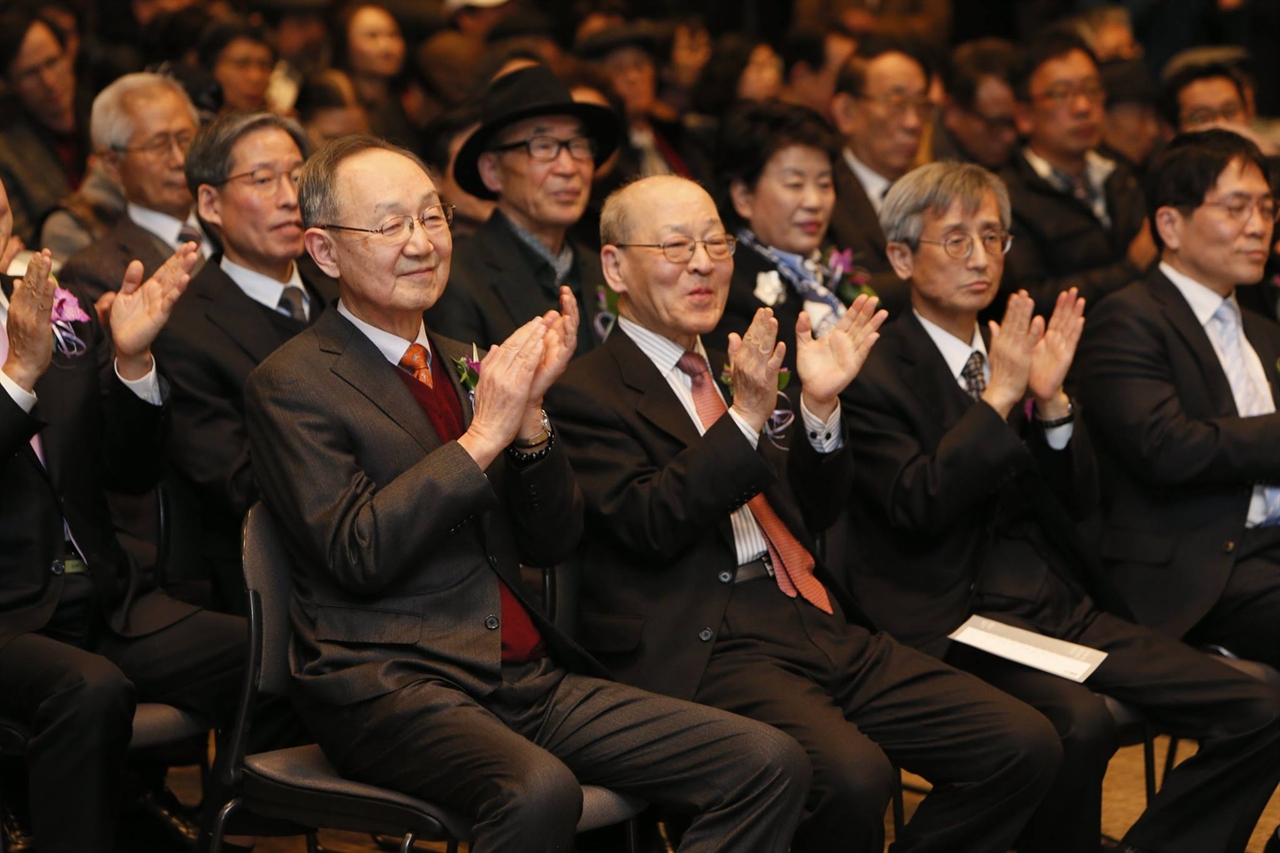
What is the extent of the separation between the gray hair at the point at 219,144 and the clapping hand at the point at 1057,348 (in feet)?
6.76

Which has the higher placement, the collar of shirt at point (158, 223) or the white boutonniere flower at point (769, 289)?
the white boutonniere flower at point (769, 289)

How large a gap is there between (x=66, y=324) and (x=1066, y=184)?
13.2ft

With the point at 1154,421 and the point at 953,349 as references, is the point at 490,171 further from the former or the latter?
the point at 1154,421

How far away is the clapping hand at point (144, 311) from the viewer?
→ 3350 mm

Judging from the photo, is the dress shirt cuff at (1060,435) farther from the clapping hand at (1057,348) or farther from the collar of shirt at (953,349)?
the collar of shirt at (953,349)

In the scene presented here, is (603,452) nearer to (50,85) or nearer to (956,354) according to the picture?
(956,354)

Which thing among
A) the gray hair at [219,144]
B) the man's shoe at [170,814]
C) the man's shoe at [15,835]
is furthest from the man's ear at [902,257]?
the man's shoe at [15,835]

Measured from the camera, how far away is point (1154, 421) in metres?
3.93

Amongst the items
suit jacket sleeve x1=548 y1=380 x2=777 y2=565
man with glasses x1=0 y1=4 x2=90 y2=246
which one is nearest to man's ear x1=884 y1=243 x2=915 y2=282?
suit jacket sleeve x1=548 y1=380 x2=777 y2=565

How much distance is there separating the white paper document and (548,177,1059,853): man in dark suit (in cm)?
16

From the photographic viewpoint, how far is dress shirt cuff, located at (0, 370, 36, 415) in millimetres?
3133

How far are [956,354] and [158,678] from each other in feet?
6.62

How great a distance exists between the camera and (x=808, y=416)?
3.44 m

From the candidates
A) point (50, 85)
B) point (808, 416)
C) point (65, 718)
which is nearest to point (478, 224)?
point (50, 85)
